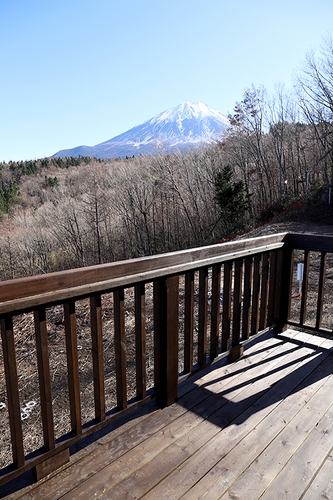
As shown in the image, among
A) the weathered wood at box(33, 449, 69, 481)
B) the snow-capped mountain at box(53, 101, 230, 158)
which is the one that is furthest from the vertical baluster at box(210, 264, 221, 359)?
the snow-capped mountain at box(53, 101, 230, 158)

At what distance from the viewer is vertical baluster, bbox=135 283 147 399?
1.60 metres

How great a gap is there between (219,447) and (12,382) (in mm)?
980

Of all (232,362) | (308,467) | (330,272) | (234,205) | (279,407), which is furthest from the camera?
(234,205)

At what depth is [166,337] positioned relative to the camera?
177 cm

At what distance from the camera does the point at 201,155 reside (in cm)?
2245

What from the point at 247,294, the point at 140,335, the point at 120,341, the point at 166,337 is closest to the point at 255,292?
the point at 247,294

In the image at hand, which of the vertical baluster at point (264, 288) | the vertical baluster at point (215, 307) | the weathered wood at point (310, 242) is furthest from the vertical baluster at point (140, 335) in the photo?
the weathered wood at point (310, 242)

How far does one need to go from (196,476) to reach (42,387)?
0.73m

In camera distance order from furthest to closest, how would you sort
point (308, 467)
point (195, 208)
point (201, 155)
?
1. point (201, 155)
2. point (195, 208)
3. point (308, 467)

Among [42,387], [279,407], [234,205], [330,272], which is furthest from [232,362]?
[234,205]

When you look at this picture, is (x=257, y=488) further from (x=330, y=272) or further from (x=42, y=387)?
(x=330, y=272)

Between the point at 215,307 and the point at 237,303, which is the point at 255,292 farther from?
the point at 215,307

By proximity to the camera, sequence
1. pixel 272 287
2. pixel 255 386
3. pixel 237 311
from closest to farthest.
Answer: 1. pixel 255 386
2. pixel 237 311
3. pixel 272 287

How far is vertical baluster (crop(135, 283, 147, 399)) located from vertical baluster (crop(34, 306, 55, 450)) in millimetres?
462
